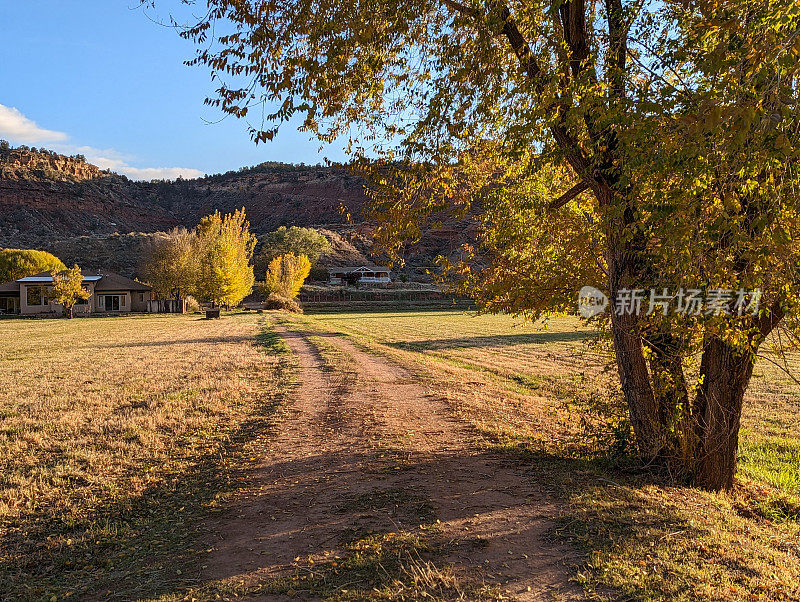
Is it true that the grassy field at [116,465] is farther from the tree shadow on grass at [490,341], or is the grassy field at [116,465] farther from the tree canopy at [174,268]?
the tree canopy at [174,268]

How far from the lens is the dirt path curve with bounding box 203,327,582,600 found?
4320 millimetres

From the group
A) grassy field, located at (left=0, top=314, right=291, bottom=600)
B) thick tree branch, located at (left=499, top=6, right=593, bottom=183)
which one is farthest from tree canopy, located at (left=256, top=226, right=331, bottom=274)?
thick tree branch, located at (left=499, top=6, right=593, bottom=183)

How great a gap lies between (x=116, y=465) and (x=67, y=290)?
163ft

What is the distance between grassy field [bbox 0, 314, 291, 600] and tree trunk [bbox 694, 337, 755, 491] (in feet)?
19.5

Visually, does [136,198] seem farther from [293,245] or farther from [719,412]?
[719,412]

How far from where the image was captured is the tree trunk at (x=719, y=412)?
666 cm

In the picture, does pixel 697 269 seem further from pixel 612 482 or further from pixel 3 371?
pixel 3 371

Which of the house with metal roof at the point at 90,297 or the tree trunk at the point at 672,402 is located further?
the house with metal roof at the point at 90,297

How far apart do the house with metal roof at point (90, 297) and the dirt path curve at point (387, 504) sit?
5428cm

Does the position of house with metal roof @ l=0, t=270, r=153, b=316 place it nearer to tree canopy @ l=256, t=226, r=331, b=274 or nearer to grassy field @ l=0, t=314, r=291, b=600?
tree canopy @ l=256, t=226, r=331, b=274

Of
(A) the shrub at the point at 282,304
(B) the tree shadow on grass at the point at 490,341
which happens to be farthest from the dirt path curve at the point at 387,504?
(A) the shrub at the point at 282,304

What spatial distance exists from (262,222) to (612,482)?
5141 inches

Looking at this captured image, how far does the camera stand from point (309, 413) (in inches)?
411

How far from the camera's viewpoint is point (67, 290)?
49.1 meters
